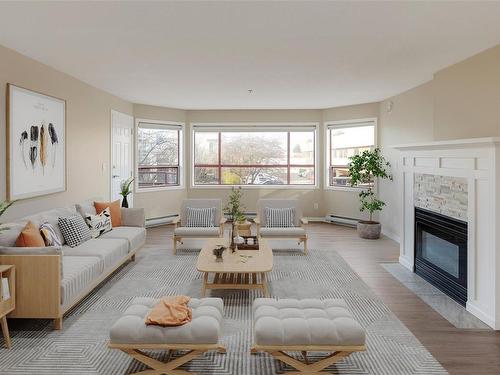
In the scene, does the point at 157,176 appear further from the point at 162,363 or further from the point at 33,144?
the point at 162,363

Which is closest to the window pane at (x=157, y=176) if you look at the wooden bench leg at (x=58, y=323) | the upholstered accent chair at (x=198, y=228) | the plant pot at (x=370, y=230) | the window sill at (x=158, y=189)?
the window sill at (x=158, y=189)

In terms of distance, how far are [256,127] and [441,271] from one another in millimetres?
5342

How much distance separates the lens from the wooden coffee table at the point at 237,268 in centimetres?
386

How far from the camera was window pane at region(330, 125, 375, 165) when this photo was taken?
7.91 metres

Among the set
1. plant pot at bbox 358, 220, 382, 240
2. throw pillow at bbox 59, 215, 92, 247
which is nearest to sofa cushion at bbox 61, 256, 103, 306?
throw pillow at bbox 59, 215, 92, 247

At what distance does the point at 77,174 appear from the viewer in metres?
5.65

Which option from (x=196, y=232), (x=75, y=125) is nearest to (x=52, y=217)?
(x=75, y=125)

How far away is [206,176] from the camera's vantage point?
888 centimetres

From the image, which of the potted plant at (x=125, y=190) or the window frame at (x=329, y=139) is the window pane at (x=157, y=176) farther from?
the window frame at (x=329, y=139)

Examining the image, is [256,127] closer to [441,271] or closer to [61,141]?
[61,141]

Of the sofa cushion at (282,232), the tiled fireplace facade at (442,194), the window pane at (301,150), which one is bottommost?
the sofa cushion at (282,232)

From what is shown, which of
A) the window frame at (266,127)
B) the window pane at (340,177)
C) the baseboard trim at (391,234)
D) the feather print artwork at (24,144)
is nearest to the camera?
the feather print artwork at (24,144)

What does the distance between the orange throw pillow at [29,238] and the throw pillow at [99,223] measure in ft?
3.90

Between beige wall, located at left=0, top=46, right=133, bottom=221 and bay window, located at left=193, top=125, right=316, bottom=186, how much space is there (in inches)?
84.2
